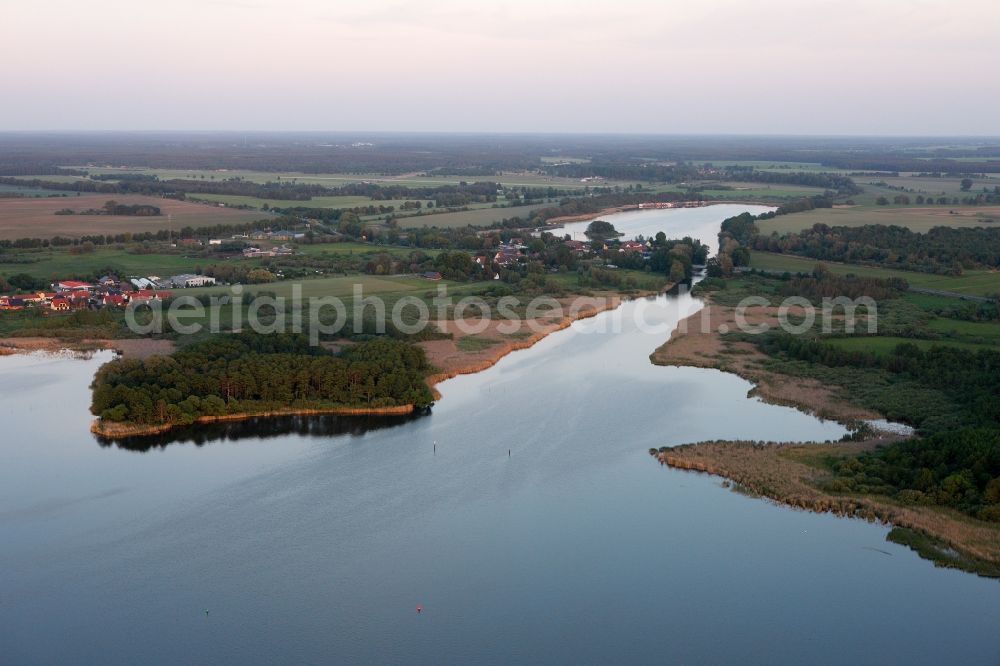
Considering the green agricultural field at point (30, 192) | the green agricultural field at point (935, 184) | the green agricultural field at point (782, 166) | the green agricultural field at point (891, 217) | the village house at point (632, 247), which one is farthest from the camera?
the green agricultural field at point (782, 166)

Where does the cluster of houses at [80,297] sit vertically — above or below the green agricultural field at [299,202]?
below

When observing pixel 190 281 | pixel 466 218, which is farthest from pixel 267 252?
pixel 466 218

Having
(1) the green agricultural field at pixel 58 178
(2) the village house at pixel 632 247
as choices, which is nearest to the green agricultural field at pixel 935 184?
(2) the village house at pixel 632 247

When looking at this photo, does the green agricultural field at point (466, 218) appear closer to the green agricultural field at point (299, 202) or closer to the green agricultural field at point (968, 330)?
the green agricultural field at point (299, 202)

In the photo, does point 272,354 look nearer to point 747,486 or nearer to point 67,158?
point 747,486

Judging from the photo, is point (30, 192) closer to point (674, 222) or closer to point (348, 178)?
point (348, 178)

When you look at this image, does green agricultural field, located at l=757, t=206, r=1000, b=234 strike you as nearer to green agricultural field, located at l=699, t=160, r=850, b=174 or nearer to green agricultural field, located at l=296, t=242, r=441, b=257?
green agricultural field, located at l=296, t=242, r=441, b=257

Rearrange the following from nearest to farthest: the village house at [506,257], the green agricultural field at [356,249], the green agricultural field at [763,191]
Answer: the village house at [506,257] < the green agricultural field at [356,249] < the green agricultural field at [763,191]
